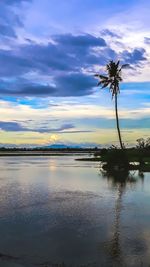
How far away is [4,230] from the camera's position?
62.2 ft

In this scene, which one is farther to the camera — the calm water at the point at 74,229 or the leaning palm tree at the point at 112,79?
the leaning palm tree at the point at 112,79

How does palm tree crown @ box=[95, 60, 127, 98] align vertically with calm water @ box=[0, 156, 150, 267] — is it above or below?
above

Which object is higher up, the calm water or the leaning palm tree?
the leaning palm tree

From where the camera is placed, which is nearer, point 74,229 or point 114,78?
point 74,229

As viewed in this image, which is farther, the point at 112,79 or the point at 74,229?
the point at 112,79

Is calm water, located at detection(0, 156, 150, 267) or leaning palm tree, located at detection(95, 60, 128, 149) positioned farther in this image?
leaning palm tree, located at detection(95, 60, 128, 149)

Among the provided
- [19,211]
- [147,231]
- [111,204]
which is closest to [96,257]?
[147,231]

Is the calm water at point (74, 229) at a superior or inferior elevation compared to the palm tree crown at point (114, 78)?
inferior

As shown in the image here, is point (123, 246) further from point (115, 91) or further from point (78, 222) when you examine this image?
point (115, 91)

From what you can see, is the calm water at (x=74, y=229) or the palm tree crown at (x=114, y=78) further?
the palm tree crown at (x=114, y=78)

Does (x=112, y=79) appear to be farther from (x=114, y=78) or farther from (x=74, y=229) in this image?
(x=74, y=229)

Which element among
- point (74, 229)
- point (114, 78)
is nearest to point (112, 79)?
point (114, 78)

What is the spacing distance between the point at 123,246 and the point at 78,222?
5.30 m

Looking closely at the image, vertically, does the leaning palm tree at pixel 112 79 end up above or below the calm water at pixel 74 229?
above
